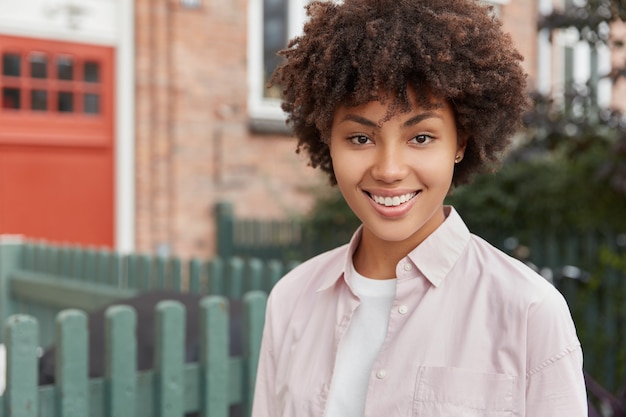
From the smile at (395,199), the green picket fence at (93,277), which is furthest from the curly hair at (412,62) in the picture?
the green picket fence at (93,277)

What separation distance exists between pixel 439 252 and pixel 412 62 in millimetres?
339

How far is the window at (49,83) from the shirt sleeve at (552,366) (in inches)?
252

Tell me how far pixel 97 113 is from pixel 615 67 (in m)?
4.53

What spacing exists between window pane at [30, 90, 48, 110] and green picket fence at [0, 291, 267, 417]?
4924mm

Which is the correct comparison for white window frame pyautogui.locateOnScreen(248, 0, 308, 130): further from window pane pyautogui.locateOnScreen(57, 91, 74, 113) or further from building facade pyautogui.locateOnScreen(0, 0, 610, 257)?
window pane pyautogui.locateOnScreen(57, 91, 74, 113)

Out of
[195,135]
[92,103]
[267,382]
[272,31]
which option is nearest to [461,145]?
[267,382]

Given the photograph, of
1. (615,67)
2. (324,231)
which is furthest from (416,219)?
(324,231)

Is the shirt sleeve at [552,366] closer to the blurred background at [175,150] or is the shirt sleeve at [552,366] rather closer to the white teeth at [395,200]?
the white teeth at [395,200]

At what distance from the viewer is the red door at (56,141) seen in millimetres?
7051

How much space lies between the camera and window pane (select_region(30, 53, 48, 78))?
716 centimetres

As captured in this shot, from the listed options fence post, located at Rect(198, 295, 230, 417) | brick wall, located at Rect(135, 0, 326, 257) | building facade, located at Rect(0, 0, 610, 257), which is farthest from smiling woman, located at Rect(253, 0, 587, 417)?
brick wall, located at Rect(135, 0, 326, 257)

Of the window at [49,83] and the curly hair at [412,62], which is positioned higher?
the window at [49,83]

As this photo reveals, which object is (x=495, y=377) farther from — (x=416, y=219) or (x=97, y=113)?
(x=97, y=113)

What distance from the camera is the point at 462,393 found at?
1371 mm
